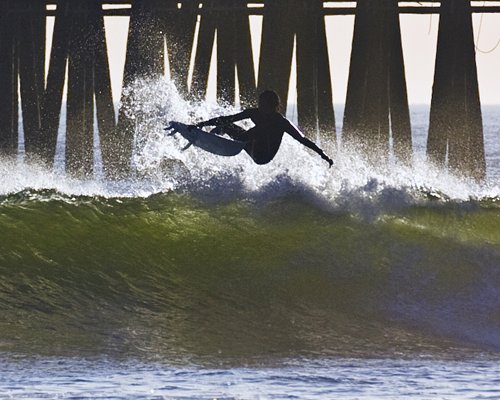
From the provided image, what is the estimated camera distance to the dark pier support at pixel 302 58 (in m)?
18.8

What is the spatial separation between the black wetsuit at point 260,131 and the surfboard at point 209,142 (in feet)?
0.27

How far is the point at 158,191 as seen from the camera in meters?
16.9

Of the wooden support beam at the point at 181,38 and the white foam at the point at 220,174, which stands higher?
the wooden support beam at the point at 181,38

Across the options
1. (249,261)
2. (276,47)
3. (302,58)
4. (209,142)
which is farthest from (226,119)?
(302,58)

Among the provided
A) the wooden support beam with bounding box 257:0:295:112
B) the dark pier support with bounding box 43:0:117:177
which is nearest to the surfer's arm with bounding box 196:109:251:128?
the wooden support beam with bounding box 257:0:295:112

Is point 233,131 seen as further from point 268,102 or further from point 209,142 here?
point 268,102

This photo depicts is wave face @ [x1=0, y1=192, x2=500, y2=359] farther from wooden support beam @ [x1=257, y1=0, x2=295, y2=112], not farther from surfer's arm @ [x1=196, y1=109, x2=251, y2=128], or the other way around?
wooden support beam @ [x1=257, y1=0, x2=295, y2=112]

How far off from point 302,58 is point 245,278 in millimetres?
6122

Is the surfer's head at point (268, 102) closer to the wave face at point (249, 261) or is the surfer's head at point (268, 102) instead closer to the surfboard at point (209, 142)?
the surfboard at point (209, 142)

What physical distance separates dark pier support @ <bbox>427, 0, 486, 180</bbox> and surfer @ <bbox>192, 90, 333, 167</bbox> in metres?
4.94

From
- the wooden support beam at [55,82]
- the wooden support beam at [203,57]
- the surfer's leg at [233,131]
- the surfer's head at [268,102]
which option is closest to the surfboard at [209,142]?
the surfer's leg at [233,131]

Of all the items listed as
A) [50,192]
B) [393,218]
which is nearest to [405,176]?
[393,218]

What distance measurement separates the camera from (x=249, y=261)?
14.2 m

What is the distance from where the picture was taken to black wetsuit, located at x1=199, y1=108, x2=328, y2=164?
567 inches
